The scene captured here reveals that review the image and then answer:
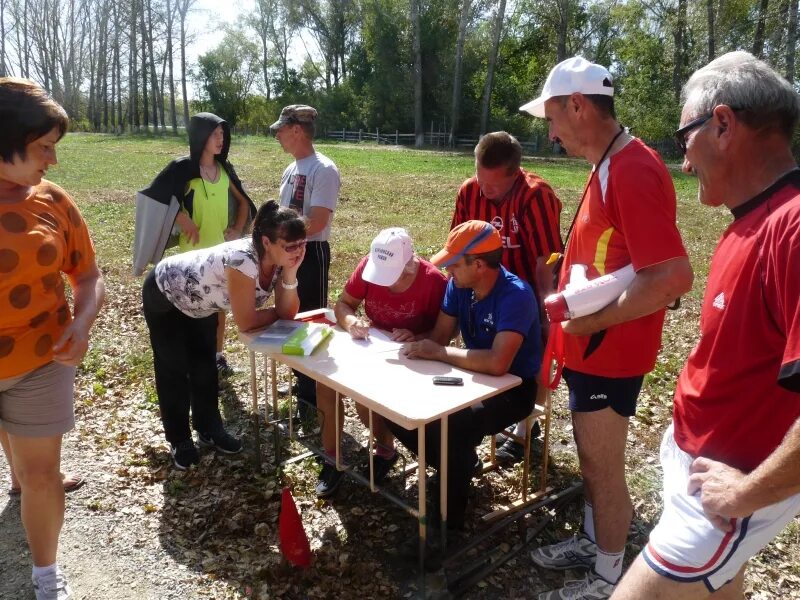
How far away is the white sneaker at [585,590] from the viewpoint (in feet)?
8.19

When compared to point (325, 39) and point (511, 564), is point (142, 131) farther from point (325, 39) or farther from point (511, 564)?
point (511, 564)

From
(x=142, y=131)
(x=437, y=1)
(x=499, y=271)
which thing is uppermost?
(x=437, y=1)

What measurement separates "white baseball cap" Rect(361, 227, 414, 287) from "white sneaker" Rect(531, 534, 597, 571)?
1.49 meters

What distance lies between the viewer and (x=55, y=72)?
170 ft

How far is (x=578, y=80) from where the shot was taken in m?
2.21

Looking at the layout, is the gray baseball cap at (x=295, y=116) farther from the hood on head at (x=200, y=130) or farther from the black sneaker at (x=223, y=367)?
the black sneaker at (x=223, y=367)

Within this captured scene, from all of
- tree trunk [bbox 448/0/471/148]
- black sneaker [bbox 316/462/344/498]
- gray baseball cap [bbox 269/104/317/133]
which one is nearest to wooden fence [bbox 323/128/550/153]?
tree trunk [bbox 448/0/471/148]

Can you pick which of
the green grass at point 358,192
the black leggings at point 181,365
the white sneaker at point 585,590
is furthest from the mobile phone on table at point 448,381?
the green grass at point 358,192

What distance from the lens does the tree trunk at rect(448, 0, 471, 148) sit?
3108 cm

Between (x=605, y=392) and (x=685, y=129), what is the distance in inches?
43.1

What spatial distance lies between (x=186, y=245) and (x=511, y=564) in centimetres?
294

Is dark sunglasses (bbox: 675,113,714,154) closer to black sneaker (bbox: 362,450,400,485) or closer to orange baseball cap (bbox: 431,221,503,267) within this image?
orange baseball cap (bbox: 431,221,503,267)

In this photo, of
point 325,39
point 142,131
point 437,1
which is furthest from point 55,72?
point 437,1

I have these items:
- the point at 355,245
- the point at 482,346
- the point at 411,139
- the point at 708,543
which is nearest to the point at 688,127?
the point at 708,543
